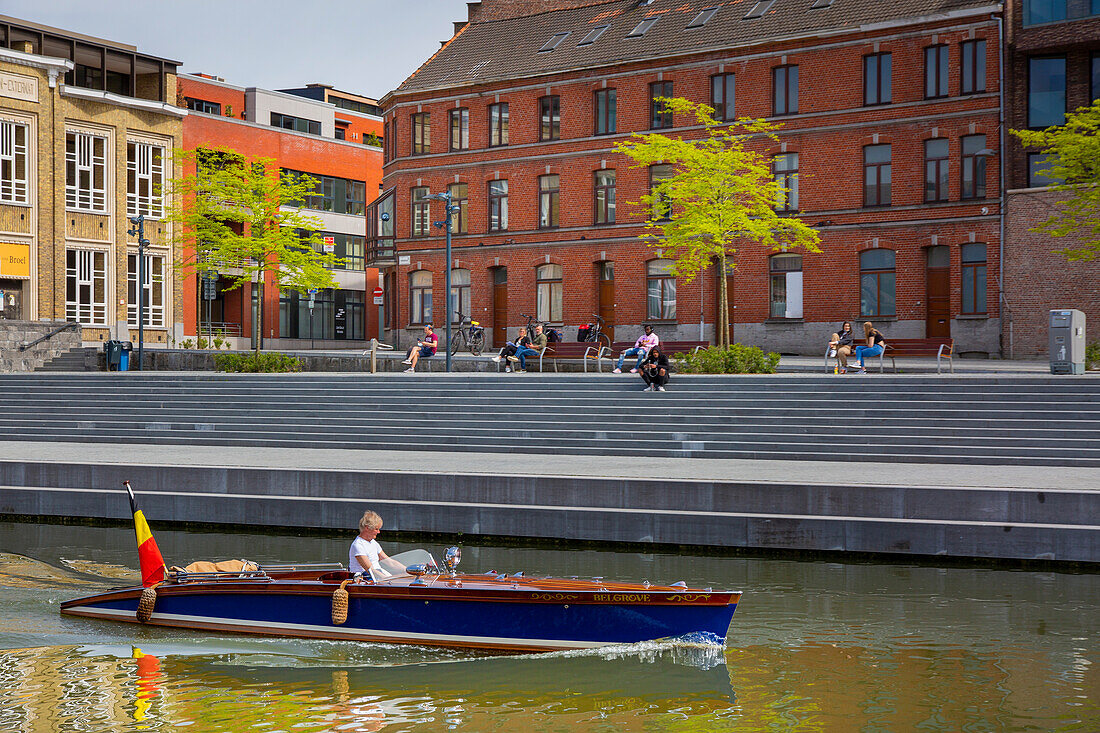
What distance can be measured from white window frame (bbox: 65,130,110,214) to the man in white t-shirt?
41.3 metres

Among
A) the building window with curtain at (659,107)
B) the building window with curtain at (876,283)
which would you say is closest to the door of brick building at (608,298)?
the building window with curtain at (659,107)

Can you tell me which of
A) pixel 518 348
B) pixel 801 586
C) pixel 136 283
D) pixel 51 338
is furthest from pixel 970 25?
pixel 136 283

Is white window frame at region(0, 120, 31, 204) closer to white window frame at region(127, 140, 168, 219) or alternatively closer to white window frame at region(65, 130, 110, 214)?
white window frame at region(65, 130, 110, 214)

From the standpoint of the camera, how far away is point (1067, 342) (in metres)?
21.4

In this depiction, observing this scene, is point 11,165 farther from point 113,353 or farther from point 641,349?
point 641,349

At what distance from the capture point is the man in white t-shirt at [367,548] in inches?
402

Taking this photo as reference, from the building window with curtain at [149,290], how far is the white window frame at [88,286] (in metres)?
1.28

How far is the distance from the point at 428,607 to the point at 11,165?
1619 inches

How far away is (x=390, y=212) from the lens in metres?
48.4

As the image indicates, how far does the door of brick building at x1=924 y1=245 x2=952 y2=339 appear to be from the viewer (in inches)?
1437

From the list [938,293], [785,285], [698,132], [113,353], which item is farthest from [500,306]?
[938,293]

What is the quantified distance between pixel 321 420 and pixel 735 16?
83.7 ft

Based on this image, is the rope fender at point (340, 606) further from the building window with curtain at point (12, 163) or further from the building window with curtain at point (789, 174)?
the building window with curtain at point (12, 163)

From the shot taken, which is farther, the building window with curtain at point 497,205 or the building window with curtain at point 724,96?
the building window with curtain at point 497,205
